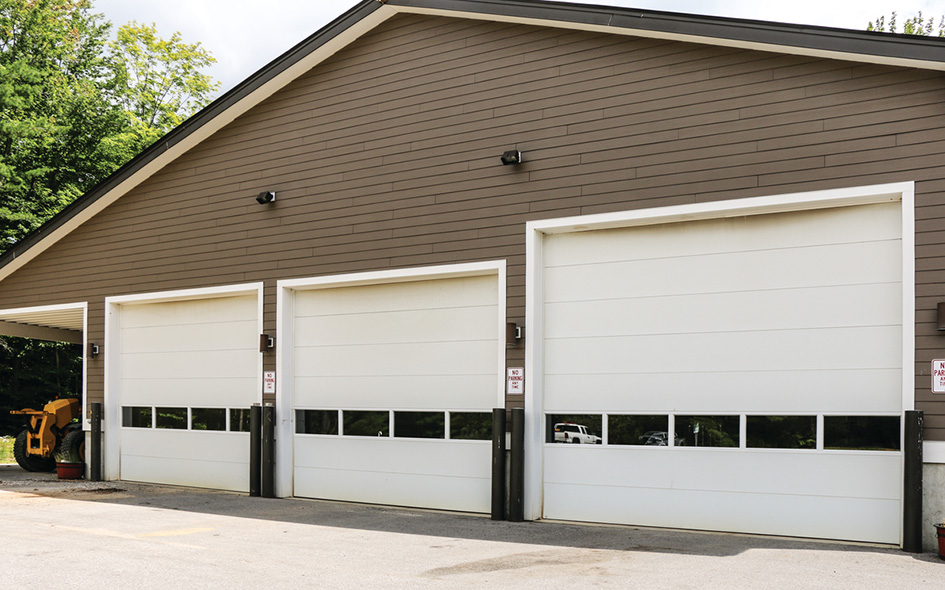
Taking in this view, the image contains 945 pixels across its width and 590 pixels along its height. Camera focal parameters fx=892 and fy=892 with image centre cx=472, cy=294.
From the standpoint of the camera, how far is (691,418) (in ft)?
32.9

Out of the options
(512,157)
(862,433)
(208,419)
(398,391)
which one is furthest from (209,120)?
(862,433)

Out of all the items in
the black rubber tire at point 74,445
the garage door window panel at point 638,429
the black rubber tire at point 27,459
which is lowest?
the black rubber tire at point 27,459

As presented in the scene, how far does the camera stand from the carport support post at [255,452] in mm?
13297

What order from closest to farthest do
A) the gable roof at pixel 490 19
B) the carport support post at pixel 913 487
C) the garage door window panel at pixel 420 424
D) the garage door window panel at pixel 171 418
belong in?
the carport support post at pixel 913 487 → the gable roof at pixel 490 19 → the garage door window panel at pixel 420 424 → the garage door window panel at pixel 171 418

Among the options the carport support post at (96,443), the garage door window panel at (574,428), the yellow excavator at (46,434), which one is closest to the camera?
the garage door window panel at (574,428)

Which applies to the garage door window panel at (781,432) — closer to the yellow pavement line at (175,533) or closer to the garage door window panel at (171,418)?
the yellow pavement line at (175,533)

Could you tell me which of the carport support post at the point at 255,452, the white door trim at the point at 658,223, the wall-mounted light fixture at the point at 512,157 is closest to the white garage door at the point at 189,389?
the carport support post at the point at 255,452

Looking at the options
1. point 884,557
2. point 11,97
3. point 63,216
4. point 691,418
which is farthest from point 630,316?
point 11,97

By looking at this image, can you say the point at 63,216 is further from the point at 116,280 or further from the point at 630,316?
the point at 630,316

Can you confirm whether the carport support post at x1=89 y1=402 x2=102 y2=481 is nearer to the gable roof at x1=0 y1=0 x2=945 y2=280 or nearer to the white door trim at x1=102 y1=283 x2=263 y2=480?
the white door trim at x1=102 y1=283 x2=263 y2=480

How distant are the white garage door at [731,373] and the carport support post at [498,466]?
54cm

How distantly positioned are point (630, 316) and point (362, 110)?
5060 mm

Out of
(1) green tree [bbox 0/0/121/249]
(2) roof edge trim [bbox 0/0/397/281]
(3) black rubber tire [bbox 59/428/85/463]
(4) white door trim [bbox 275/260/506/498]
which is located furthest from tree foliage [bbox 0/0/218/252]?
(4) white door trim [bbox 275/260/506/498]

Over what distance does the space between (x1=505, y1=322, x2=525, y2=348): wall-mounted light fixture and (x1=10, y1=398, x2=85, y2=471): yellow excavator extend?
9795 mm
